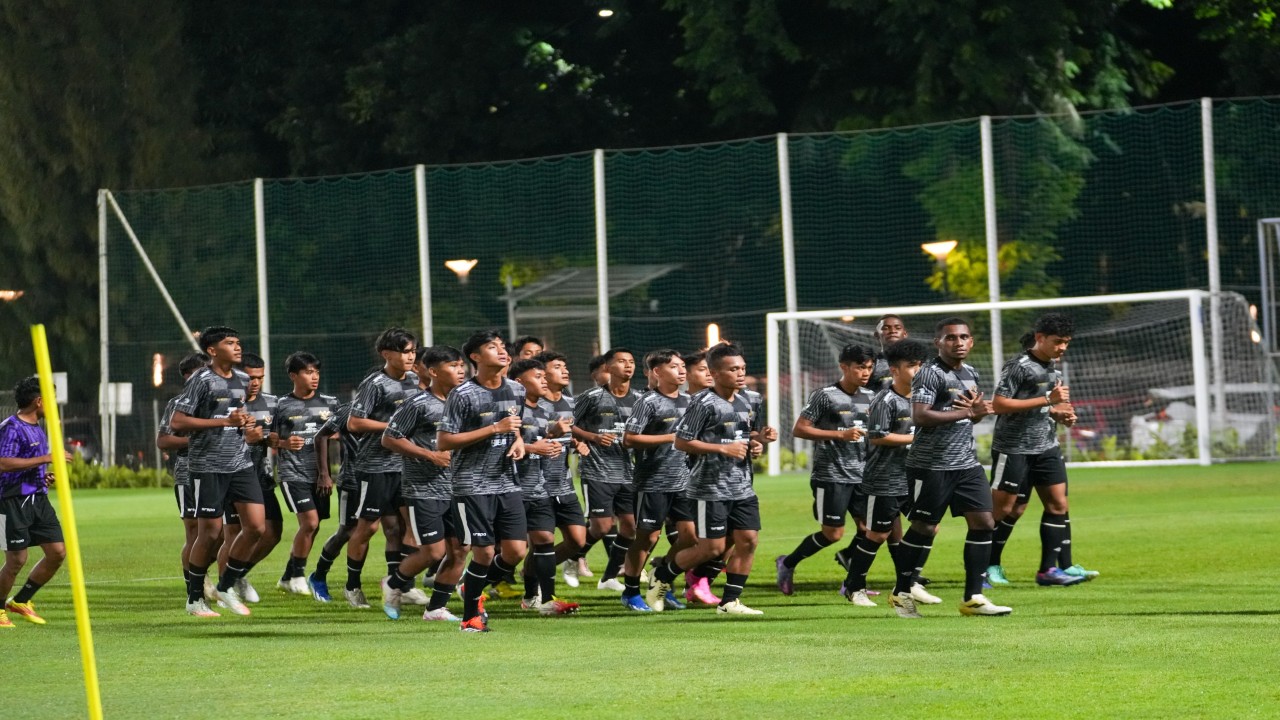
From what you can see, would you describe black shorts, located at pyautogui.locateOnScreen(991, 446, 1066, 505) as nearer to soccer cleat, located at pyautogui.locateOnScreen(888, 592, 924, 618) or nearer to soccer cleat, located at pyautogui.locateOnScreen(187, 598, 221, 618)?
soccer cleat, located at pyautogui.locateOnScreen(888, 592, 924, 618)

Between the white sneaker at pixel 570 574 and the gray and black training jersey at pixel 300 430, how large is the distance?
7.45ft

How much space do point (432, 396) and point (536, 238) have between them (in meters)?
19.9

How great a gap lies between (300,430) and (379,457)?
1.23m

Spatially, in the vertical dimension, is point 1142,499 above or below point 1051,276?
below

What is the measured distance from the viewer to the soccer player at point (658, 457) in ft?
44.7

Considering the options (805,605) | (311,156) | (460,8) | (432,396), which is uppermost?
(460,8)

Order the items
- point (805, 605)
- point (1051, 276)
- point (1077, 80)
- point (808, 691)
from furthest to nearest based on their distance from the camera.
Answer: point (1077, 80), point (1051, 276), point (805, 605), point (808, 691)

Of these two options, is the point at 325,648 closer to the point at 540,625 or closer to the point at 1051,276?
the point at 540,625

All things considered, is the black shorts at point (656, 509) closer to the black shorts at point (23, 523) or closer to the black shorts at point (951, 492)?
the black shorts at point (951, 492)

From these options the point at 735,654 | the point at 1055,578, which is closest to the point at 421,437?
the point at 735,654

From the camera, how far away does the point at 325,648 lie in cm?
1123

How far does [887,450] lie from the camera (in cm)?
1357

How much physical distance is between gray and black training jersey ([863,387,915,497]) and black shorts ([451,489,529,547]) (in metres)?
2.75

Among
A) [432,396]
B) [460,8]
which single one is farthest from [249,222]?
[432,396]
